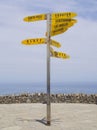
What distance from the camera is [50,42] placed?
54.4 feet

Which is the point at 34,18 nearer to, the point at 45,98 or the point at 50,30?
the point at 50,30

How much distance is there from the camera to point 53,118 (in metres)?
18.4

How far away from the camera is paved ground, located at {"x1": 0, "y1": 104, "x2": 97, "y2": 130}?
1591 centimetres

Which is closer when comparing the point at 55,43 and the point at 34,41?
the point at 34,41

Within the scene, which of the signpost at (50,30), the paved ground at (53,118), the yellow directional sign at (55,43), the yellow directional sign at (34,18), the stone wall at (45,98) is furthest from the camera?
the stone wall at (45,98)

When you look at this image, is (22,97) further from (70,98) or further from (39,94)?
(70,98)

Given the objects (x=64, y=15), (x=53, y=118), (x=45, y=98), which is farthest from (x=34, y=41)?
(x=45, y=98)

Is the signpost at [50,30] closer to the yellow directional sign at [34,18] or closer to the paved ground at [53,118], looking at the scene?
the yellow directional sign at [34,18]

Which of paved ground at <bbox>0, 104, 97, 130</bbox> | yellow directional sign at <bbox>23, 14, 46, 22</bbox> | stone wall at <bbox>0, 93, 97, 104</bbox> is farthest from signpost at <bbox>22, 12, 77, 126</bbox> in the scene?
stone wall at <bbox>0, 93, 97, 104</bbox>

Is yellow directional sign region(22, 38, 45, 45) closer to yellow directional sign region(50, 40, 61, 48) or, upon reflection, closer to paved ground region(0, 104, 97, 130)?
yellow directional sign region(50, 40, 61, 48)

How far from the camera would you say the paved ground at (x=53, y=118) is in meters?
15.9

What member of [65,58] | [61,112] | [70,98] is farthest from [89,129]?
[70,98]

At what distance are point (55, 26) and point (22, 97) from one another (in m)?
11.4

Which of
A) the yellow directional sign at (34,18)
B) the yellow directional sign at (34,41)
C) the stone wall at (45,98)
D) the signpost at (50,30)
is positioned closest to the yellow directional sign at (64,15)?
the signpost at (50,30)
